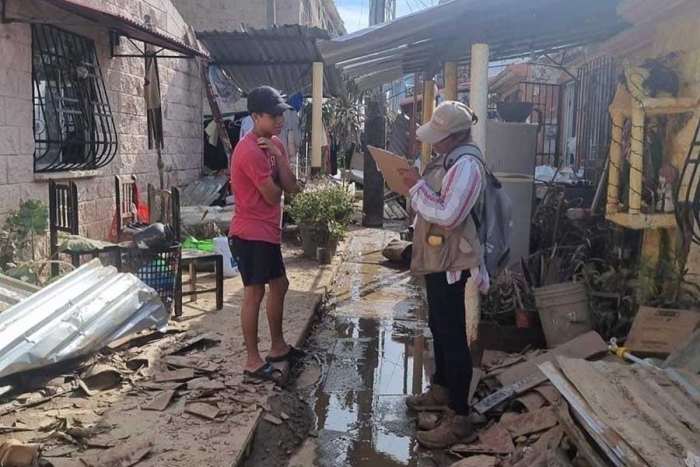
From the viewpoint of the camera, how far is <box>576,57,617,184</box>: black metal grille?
7.51 metres

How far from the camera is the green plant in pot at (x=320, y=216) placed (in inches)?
352

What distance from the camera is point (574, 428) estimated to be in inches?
126

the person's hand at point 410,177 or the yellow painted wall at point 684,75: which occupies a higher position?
the yellow painted wall at point 684,75

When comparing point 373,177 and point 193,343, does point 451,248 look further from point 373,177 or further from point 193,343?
point 373,177

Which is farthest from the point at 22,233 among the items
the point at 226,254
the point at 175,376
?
the point at 175,376

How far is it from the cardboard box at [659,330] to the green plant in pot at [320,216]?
4.94m

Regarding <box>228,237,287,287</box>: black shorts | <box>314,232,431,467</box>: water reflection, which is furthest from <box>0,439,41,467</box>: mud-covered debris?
<box>228,237,287,287</box>: black shorts

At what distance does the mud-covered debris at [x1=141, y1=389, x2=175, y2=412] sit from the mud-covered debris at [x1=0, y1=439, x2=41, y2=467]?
33.7 inches

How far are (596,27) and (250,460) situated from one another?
13.9ft

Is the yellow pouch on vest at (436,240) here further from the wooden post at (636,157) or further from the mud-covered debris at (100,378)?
the mud-covered debris at (100,378)

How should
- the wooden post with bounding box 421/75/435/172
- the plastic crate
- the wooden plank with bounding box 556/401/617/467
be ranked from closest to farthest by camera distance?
the wooden plank with bounding box 556/401/617/467
the plastic crate
the wooden post with bounding box 421/75/435/172

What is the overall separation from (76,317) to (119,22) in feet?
10.9

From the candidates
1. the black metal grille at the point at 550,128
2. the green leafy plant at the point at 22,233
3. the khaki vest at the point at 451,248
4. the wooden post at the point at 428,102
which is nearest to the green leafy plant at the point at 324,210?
the wooden post at the point at 428,102

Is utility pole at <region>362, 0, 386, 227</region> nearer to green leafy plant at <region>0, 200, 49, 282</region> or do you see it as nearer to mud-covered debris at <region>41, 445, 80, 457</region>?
green leafy plant at <region>0, 200, 49, 282</region>
